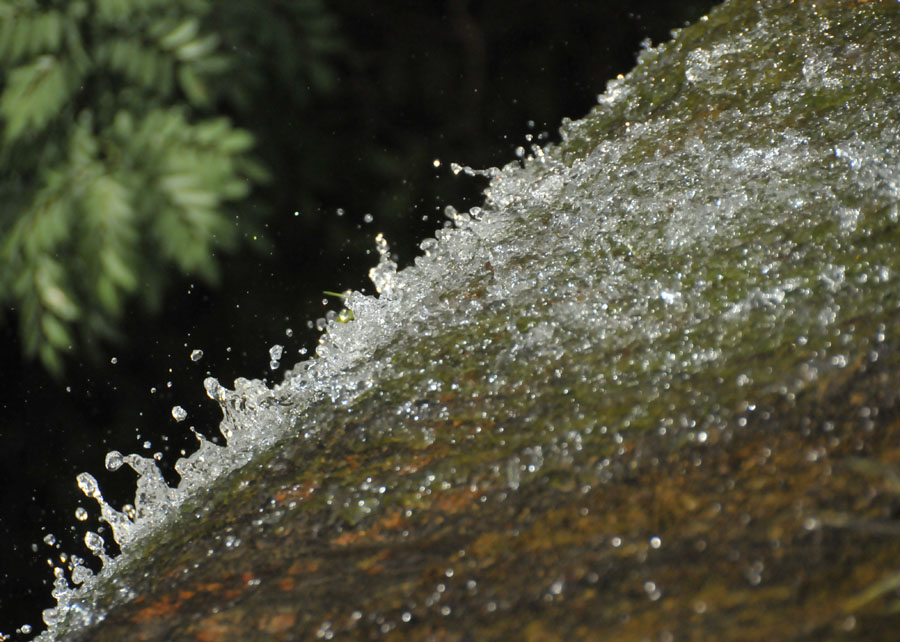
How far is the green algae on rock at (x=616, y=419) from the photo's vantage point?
1185mm

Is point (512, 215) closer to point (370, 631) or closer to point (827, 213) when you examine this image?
point (827, 213)

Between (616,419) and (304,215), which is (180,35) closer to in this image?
(304,215)

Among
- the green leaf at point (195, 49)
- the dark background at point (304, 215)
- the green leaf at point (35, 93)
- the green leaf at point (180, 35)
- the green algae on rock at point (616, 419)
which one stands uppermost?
the green leaf at point (35, 93)

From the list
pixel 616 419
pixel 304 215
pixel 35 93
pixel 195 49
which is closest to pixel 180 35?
pixel 195 49

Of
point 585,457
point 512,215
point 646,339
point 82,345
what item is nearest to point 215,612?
point 585,457

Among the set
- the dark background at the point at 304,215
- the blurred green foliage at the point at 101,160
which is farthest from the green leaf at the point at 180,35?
the dark background at the point at 304,215

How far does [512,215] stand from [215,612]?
1.25m

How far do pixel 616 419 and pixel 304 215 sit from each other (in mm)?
2208

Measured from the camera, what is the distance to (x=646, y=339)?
5.32 feet

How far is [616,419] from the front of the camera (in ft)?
4.87

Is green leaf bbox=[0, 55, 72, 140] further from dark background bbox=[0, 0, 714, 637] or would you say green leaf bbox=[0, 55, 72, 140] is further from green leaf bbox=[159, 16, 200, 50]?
dark background bbox=[0, 0, 714, 637]

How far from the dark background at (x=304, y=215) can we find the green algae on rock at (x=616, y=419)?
115 centimetres

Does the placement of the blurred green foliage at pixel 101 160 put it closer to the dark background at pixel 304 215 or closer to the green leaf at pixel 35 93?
the green leaf at pixel 35 93

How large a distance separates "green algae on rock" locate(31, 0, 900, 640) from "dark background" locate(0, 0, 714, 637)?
3.76 ft
